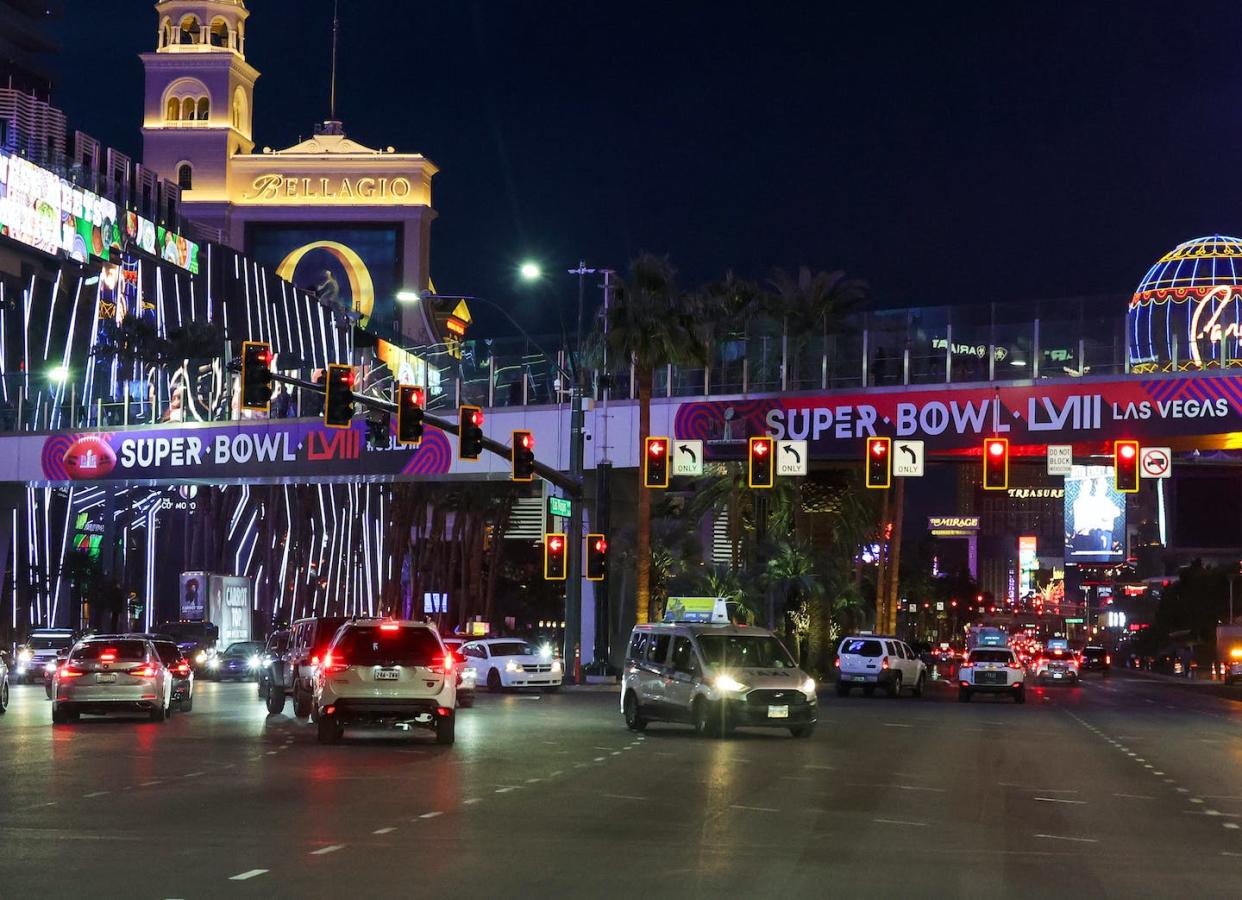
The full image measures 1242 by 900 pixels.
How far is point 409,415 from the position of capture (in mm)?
37938

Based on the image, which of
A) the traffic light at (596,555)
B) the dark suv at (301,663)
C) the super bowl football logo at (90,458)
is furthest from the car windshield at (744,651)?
the super bowl football logo at (90,458)

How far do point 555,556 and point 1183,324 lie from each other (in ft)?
61.3

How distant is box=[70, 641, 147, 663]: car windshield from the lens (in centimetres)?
3014

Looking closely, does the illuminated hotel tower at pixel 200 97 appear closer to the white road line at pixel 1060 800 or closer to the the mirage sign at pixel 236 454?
the the mirage sign at pixel 236 454

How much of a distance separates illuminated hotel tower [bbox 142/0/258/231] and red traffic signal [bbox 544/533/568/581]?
9479 cm

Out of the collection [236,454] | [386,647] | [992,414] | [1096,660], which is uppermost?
[992,414]

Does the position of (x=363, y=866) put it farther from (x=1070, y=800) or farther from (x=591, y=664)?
(x=591, y=664)

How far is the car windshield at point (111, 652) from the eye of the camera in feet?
98.9

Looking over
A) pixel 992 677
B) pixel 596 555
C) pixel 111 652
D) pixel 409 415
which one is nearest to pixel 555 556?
pixel 596 555

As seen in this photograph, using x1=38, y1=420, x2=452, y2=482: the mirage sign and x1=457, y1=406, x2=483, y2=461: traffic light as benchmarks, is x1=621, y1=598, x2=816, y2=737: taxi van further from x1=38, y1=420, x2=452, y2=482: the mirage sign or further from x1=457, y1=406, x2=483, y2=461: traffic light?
x1=38, y1=420, x2=452, y2=482: the mirage sign

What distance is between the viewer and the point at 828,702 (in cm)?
4350

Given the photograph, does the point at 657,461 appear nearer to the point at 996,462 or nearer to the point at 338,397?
the point at 996,462

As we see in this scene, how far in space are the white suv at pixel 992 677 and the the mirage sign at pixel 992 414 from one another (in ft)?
19.7

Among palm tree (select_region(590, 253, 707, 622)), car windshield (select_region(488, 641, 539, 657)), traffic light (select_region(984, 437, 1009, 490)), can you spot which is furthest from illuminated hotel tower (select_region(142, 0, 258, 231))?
traffic light (select_region(984, 437, 1009, 490))
